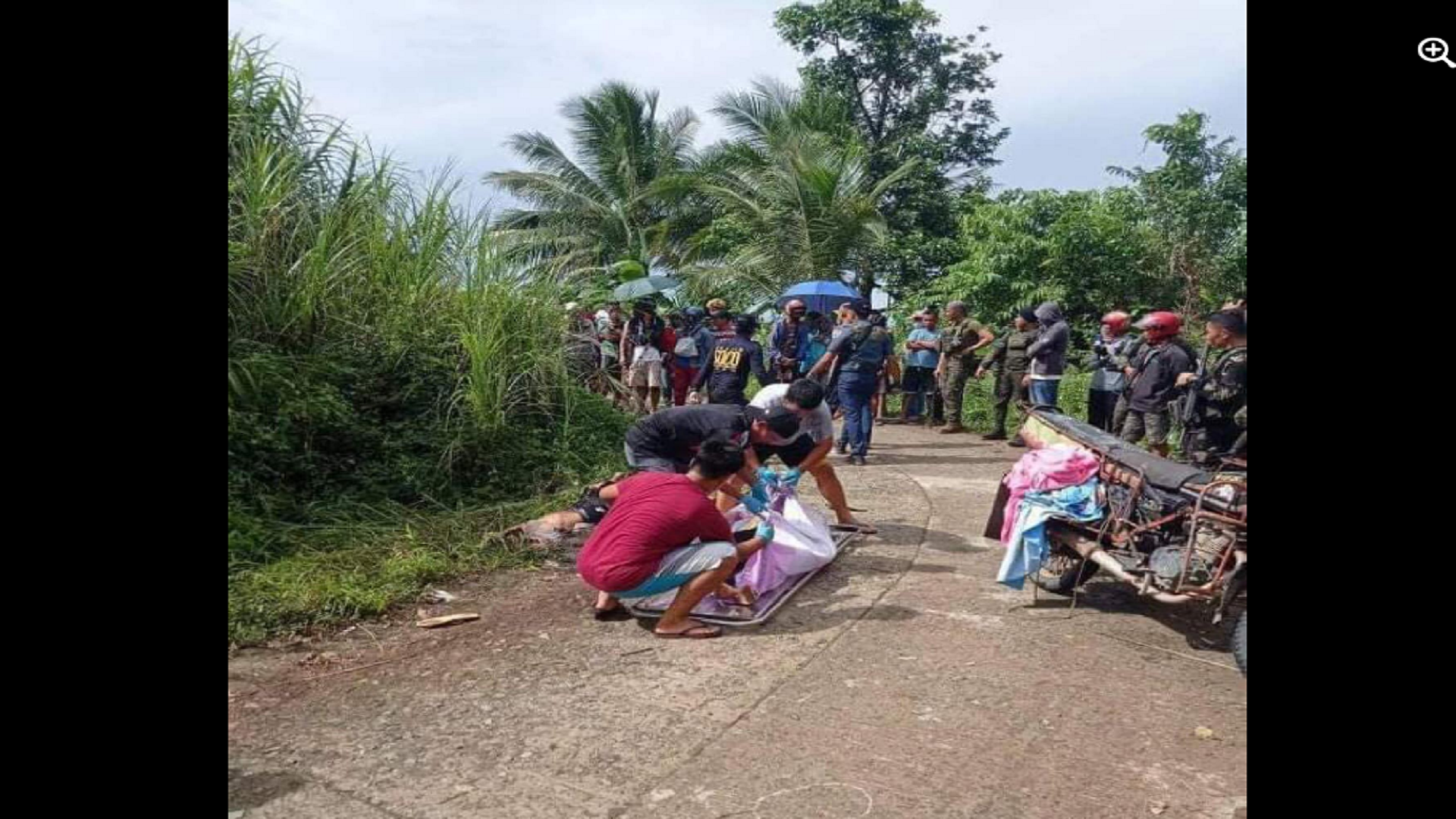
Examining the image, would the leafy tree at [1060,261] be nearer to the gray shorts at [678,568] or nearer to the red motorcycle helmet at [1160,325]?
the red motorcycle helmet at [1160,325]

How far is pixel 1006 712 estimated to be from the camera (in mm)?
3510

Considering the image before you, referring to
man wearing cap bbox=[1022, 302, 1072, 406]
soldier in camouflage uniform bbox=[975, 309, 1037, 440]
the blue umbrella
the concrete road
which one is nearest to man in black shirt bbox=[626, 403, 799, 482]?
the concrete road

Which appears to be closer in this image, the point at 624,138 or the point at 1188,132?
the point at 1188,132

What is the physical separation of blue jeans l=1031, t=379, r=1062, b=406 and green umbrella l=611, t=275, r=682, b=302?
5.34 meters

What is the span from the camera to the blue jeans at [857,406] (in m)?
8.30

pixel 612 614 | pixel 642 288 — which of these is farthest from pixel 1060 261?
pixel 612 614

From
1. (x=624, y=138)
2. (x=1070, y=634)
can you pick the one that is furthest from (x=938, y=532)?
(x=624, y=138)

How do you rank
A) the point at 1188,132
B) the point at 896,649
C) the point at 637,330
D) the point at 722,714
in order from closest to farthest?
the point at 722,714 → the point at 896,649 → the point at 637,330 → the point at 1188,132

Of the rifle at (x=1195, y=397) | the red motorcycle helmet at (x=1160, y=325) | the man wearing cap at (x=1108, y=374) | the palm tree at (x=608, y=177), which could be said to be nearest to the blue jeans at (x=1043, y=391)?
the man wearing cap at (x=1108, y=374)
